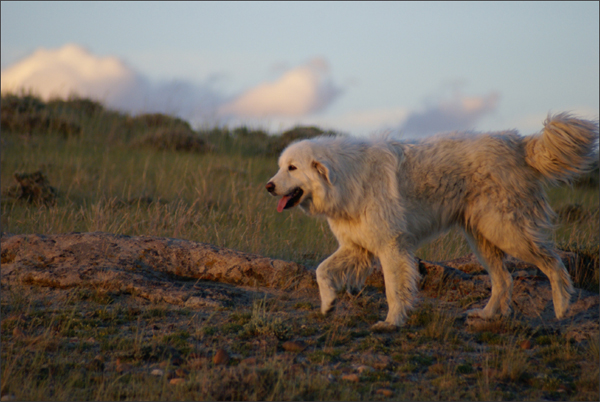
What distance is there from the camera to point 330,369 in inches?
175

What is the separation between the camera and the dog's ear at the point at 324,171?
18.3 ft

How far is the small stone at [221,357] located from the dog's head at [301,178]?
1655mm

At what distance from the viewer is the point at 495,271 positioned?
237 inches

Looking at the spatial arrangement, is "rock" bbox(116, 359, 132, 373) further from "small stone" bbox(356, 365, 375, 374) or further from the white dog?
the white dog

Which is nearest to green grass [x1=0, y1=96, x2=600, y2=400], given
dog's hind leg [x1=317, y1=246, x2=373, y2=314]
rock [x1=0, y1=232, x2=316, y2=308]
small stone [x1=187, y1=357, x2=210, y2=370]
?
small stone [x1=187, y1=357, x2=210, y2=370]

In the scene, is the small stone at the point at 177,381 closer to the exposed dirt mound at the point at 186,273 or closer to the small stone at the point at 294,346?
the small stone at the point at 294,346

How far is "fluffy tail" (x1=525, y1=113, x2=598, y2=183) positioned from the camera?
5566 mm

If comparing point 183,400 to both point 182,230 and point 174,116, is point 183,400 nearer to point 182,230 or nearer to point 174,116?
point 182,230

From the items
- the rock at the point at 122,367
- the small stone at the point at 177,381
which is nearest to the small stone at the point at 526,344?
the small stone at the point at 177,381

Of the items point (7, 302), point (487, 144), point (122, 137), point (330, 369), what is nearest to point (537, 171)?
point (487, 144)

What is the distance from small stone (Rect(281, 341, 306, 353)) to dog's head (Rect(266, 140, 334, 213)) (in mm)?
1399

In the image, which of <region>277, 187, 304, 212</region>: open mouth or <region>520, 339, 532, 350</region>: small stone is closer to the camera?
<region>520, 339, 532, 350</region>: small stone

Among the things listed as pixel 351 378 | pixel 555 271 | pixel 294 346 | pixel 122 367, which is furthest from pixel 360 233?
pixel 122 367

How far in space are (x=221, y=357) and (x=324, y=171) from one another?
2180 millimetres
